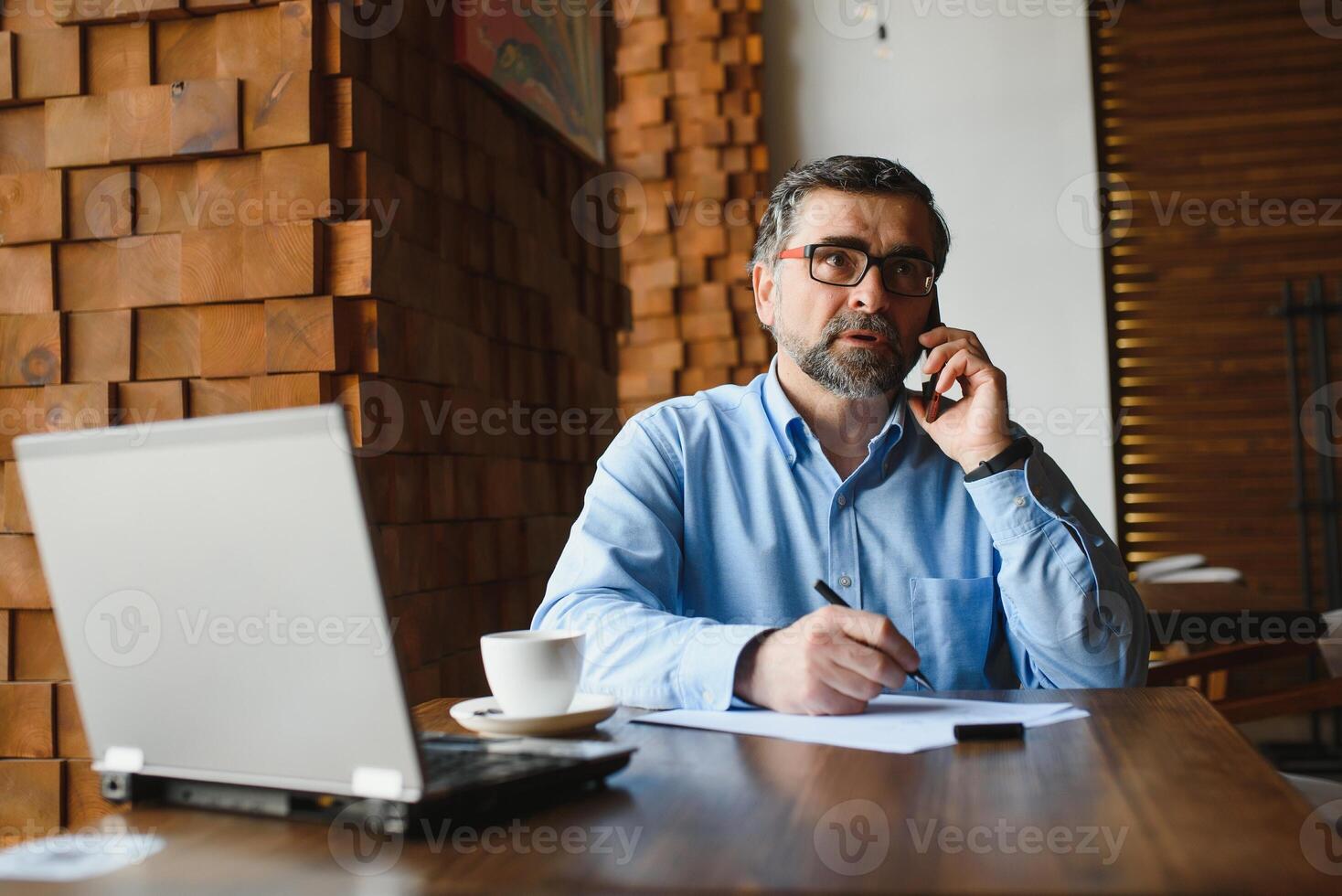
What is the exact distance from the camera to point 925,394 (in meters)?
1.78

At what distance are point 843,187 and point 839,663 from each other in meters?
0.93

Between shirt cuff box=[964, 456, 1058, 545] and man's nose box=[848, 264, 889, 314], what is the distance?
0.33 meters

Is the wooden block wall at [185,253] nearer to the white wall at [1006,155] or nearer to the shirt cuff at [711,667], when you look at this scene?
the shirt cuff at [711,667]

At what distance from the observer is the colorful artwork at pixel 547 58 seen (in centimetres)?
233

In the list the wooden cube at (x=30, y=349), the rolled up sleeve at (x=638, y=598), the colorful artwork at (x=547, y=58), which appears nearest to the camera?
the rolled up sleeve at (x=638, y=598)

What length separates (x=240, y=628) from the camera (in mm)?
779

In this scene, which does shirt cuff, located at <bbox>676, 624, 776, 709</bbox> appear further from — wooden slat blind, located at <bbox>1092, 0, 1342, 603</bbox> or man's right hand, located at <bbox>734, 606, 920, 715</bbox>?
wooden slat blind, located at <bbox>1092, 0, 1342, 603</bbox>

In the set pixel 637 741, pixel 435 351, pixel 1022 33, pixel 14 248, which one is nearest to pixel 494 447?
pixel 435 351

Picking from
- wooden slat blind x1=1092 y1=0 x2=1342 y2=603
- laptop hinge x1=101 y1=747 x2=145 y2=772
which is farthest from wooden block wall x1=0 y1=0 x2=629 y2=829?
wooden slat blind x1=1092 y1=0 x2=1342 y2=603

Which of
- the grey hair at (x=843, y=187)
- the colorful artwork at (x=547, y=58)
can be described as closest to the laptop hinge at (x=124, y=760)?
the grey hair at (x=843, y=187)

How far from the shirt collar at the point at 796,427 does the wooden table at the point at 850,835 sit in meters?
0.83

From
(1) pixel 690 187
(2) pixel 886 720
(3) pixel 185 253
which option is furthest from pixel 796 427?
(1) pixel 690 187

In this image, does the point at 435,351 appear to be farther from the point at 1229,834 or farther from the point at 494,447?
the point at 1229,834

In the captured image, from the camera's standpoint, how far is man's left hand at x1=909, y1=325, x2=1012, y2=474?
1.65 meters
